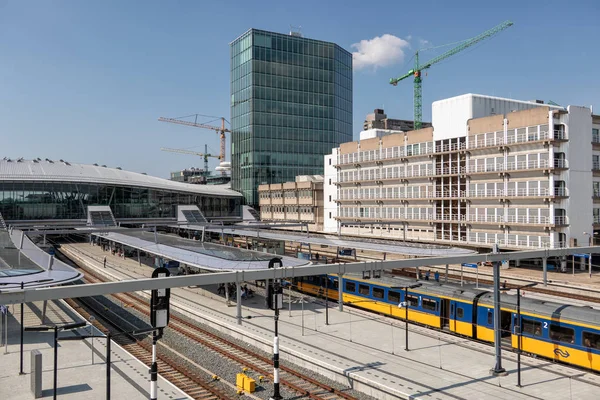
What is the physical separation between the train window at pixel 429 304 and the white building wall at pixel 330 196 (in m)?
55.7

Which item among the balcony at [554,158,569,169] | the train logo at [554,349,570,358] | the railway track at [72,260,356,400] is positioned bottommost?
the railway track at [72,260,356,400]

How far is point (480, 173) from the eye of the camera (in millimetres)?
55750

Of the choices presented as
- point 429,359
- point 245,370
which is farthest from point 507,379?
point 245,370

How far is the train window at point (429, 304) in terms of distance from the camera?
28328 mm

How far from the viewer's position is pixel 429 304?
1126 inches

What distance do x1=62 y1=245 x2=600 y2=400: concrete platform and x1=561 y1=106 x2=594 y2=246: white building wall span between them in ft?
94.4

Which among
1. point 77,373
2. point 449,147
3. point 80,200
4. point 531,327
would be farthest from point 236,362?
point 80,200

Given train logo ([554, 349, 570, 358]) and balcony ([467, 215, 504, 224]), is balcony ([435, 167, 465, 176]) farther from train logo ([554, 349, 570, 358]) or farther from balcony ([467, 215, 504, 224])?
train logo ([554, 349, 570, 358])

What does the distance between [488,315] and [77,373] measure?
19828mm

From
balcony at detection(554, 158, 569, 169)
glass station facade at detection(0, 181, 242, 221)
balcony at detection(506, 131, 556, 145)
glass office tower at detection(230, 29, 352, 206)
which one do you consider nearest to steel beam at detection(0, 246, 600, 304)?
balcony at detection(554, 158, 569, 169)

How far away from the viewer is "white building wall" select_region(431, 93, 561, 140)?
191 ft

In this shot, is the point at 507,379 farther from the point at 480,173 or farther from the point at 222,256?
the point at 480,173

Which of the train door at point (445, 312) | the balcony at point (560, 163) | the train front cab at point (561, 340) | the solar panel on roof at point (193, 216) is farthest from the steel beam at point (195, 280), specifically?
the solar panel on roof at point (193, 216)

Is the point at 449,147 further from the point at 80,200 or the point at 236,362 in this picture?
the point at 80,200
